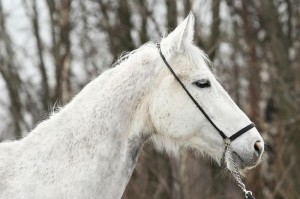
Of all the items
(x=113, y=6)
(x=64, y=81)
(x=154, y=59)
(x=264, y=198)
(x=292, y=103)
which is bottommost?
(x=264, y=198)

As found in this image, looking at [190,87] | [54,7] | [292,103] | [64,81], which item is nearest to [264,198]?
[292,103]

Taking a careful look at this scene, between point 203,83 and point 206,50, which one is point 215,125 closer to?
point 203,83

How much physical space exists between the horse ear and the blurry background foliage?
7.52 m

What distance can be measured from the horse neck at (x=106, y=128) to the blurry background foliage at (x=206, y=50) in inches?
307

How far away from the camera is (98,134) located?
5.32 meters

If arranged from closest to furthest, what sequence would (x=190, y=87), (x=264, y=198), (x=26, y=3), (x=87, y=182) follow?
1. (x=87, y=182)
2. (x=190, y=87)
3. (x=264, y=198)
4. (x=26, y=3)

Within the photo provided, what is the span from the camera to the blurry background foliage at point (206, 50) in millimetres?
14078

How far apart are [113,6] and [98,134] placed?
10.4m

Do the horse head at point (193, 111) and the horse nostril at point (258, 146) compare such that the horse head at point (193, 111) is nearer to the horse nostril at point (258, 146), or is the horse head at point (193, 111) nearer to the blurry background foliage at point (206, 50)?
the horse nostril at point (258, 146)

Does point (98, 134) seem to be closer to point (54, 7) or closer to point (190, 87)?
point (190, 87)

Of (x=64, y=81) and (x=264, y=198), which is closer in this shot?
(x=264, y=198)

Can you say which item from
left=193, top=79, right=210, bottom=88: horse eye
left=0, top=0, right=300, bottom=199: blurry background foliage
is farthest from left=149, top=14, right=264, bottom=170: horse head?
left=0, top=0, right=300, bottom=199: blurry background foliage

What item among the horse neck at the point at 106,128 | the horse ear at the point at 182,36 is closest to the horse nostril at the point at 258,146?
the horse neck at the point at 106,128

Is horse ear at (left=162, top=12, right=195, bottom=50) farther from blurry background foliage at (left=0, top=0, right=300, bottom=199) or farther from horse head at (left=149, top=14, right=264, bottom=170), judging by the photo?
blurry background foliage at (left=0, top=0, right=300, bottom=199)
